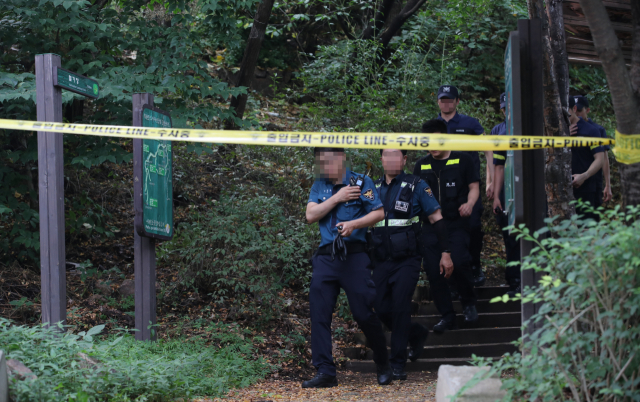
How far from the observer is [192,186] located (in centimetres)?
977

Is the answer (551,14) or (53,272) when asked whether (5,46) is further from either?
(551,14)

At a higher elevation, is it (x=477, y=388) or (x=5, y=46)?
(x=5, y=46)

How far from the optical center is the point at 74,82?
5094 millimetres

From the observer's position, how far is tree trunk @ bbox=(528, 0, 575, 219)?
5320mm

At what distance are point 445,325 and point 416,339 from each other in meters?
0.72

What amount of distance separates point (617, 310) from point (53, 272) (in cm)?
407

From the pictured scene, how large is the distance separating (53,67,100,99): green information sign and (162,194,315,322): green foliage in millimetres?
2532

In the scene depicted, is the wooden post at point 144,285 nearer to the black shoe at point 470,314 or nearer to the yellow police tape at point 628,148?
the black shoe at point 470,314

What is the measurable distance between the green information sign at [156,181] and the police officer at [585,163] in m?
4.52

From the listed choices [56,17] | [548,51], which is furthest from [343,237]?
[56,17]

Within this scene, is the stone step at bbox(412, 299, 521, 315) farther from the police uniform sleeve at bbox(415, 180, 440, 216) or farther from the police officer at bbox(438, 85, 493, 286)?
the police uniform sleeve at bbox(415, 180, 440, 216)

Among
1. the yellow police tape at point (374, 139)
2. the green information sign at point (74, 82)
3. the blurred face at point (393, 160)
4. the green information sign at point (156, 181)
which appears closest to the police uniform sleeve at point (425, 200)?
the blurred face at point (393, 160)

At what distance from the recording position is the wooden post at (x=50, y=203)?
191 inches

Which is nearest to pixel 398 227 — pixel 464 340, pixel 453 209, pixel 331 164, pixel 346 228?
pixel 346 228
